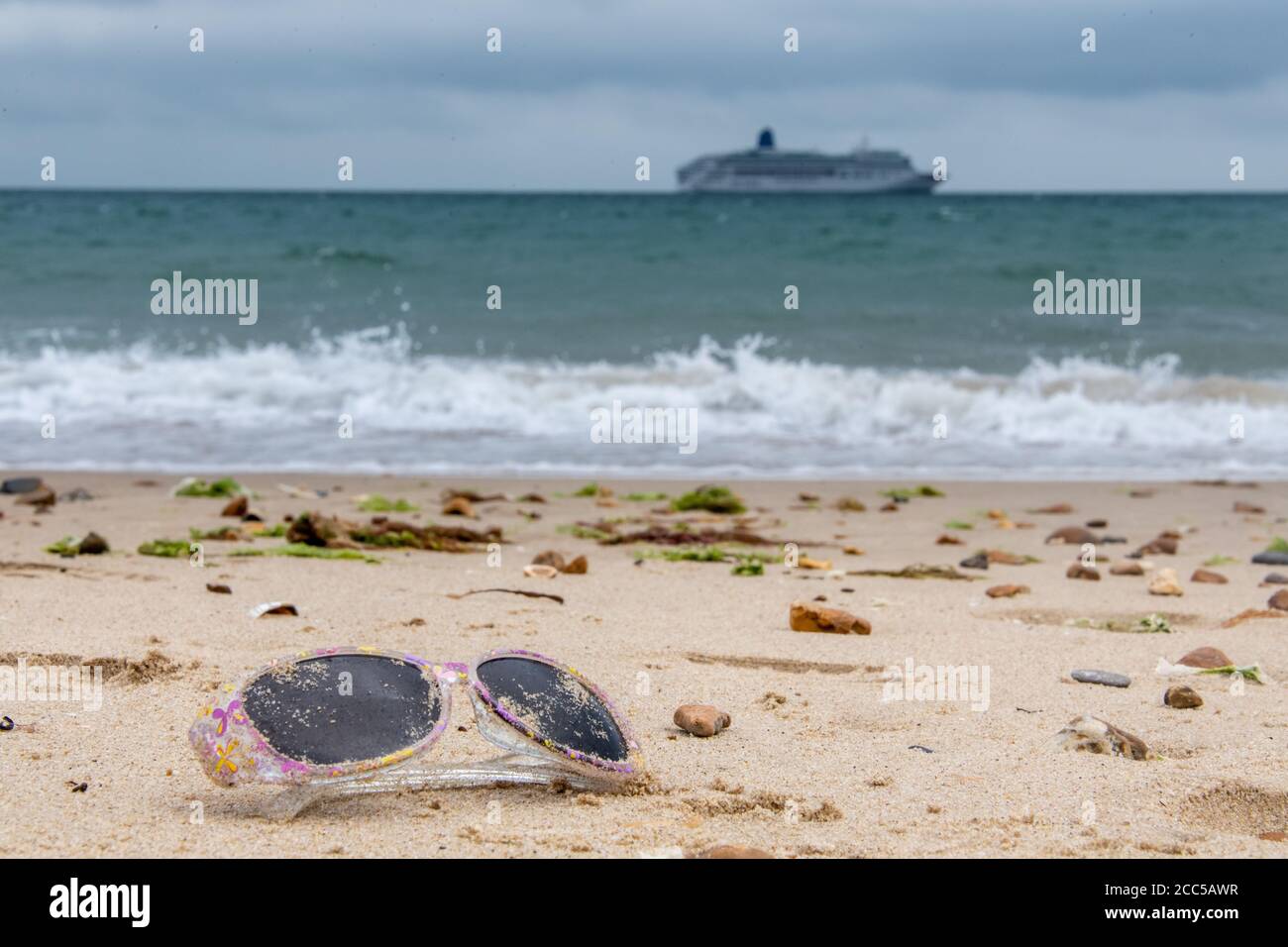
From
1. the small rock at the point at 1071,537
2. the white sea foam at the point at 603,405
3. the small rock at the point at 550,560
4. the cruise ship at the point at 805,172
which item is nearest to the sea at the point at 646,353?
the white sea foam at the point at 603,405

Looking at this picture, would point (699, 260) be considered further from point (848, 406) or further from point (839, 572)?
point (839, 572)

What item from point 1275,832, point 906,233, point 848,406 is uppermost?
point 906,233

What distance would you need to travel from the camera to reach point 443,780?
2477mm

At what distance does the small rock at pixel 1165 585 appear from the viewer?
5.07 m

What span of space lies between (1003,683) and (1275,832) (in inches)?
45.7

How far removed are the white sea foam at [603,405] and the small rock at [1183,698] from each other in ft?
19.3

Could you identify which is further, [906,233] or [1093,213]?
[1093,213]

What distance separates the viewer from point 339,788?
234 cm

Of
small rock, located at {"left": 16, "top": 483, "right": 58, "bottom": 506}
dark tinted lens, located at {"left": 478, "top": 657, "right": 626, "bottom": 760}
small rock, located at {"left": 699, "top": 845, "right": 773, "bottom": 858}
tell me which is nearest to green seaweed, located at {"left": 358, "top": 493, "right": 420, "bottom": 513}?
small rock, located at {"left": 16, "top": 483, "right": 58, "bottom": 506}

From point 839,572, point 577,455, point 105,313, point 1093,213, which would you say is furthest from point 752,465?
point 1093,213

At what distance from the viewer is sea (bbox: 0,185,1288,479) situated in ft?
33.3

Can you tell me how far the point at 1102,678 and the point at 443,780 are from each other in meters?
2.01

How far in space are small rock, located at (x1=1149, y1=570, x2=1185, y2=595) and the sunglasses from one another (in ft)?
10.6

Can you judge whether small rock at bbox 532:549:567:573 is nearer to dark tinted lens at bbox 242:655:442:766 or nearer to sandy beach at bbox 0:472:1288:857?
sandy beach at bbox 0:472:1288:857
